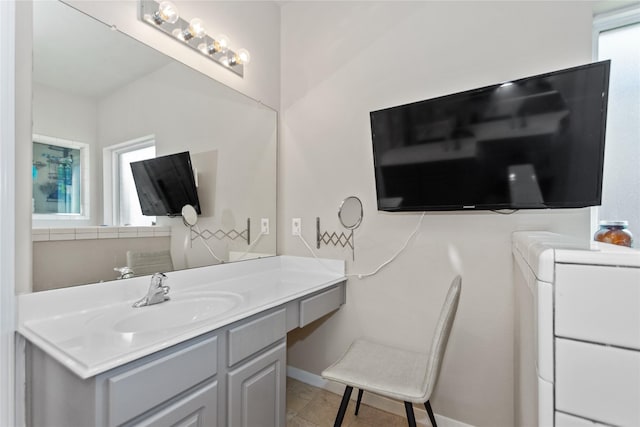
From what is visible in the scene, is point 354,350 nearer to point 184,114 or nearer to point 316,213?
point 316,213

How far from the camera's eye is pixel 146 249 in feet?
4.64

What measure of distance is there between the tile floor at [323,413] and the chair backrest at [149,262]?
115 centimetres

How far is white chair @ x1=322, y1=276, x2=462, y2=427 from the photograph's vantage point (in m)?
1.19

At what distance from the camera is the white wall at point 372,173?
1439mm

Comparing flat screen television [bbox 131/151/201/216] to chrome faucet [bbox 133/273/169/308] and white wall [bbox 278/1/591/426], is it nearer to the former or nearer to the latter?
chrome faucet [bbox 133/273/169/308]

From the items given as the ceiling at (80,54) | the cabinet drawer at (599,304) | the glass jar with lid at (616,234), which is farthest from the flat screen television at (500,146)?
the ceiling at (80,54)

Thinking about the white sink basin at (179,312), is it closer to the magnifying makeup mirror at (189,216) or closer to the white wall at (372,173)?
the magnifying makeup mirror at (189,216)

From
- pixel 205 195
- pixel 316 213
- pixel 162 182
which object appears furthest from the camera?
pixel 316 213

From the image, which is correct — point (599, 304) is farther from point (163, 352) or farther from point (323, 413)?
point (323, 413)

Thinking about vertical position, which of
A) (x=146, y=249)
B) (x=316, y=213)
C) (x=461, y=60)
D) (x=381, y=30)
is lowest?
(x=146, y=249)

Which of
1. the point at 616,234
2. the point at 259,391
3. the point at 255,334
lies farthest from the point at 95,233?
Result: the point at 616,234

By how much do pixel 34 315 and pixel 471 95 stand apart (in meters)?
1.99

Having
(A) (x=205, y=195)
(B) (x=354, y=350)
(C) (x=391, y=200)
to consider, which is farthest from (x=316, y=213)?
(B) (x=354, y=350)

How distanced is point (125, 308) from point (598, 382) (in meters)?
1.49
